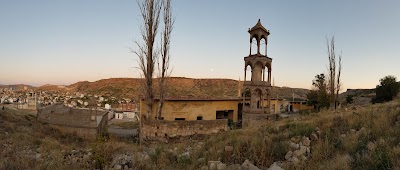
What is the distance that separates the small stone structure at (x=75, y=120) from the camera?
1884cm

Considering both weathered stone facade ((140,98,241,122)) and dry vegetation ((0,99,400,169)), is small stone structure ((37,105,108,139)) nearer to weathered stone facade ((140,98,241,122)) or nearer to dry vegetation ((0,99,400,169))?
weathered stone facade ((140,98,241,122))

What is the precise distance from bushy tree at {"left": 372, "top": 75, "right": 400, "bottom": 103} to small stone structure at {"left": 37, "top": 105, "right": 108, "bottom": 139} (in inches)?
1131

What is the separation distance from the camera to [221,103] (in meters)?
23.8

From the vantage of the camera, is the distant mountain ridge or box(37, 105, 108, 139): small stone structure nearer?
box(37, 105, 108, 139): small stone structure

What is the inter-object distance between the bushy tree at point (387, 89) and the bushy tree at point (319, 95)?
17.8 feet

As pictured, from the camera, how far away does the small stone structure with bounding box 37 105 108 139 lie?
61.8 feet

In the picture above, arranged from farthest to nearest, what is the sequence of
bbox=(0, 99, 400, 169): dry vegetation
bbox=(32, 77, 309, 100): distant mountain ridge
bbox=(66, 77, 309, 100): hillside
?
1. bbox=(66, 77, 309, 100): hillside
2. bbox=(32, 77, 309, 100): distant mountain ridge
3. bbox=(0, 99, 400, 169): dry vegetation

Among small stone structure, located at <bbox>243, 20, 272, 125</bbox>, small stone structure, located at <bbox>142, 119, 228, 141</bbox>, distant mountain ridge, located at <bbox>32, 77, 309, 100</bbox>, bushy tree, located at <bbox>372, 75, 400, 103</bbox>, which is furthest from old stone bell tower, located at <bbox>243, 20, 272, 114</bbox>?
distant mountain ridge, located at <bbox>32, 77, 309, 100</bbox>

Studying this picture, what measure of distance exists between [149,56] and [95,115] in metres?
7.54

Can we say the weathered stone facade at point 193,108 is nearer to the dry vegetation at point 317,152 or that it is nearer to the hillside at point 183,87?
the dry vegetation at point 317,152

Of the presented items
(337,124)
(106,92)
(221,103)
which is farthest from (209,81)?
(337,124)

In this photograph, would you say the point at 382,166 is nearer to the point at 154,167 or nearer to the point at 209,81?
the point at 154,167

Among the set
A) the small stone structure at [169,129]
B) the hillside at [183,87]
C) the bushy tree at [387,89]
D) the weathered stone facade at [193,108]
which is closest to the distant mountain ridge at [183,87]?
the hillside at [183,87]

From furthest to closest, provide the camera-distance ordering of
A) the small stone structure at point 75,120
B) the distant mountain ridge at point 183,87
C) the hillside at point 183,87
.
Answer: the hillside at point 183,87, the distant mountain ridge at point 183,87, the small stone structure at point 75,120
